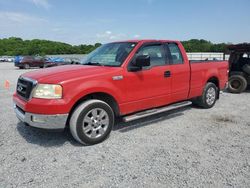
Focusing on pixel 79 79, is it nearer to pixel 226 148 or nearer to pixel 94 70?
pixel 94 70

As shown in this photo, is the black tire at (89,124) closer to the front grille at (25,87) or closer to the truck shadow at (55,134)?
the truck shadow at (55,134)

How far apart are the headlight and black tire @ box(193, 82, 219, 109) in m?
4.10

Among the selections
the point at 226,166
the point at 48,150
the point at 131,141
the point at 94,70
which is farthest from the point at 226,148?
the point at 48,150

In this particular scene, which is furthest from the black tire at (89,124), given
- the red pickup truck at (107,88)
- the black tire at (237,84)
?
the black tire at (237,84)

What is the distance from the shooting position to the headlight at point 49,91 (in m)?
3.62

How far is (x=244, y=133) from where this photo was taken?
15.0 ft

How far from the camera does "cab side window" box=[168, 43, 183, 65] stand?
5.30 metres

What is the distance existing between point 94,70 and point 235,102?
527 cm

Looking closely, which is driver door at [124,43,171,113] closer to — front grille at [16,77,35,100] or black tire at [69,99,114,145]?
black tire at [69,99,114,145]

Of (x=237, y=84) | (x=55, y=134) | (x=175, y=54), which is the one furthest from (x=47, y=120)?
(x=237, y=84)


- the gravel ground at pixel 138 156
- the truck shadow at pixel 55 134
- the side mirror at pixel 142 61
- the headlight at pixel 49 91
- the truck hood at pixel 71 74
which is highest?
the side mirror at pixel 142 61

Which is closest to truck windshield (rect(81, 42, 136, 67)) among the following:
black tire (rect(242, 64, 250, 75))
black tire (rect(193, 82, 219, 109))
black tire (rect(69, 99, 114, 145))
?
black tire (rect(69, 99, 114, 145))

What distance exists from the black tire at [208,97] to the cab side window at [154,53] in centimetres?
191

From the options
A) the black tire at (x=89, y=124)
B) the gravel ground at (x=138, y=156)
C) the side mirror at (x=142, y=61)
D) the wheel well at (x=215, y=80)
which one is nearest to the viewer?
the gravel ground at (x=138, y=156)
